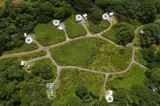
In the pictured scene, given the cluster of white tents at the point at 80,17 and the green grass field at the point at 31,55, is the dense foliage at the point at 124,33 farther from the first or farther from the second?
the green grass field at the point at 31,55

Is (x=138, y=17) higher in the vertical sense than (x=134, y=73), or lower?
higher

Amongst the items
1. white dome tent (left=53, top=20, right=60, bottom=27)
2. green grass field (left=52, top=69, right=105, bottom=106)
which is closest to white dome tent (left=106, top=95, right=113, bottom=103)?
green grass field (left=52, top=69, right=105, bottom=106)

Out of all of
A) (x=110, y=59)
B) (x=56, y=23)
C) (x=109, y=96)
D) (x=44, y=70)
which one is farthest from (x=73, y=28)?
(x=109, y=96)

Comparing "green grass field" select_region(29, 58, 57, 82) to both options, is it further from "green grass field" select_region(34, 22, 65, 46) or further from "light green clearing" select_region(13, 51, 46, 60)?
"green grass field" select_region(34, 22, 65, 46)

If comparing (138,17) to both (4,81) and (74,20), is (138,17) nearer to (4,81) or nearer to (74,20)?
(74,20)

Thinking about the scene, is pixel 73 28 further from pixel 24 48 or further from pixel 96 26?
pixel 24 48

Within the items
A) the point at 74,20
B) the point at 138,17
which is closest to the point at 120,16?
the point at 138,17

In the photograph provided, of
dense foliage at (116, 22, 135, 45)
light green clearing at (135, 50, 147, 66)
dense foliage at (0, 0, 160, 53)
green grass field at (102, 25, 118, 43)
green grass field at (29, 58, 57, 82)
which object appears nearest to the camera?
green grass field at (29, 58, 57, 82)
